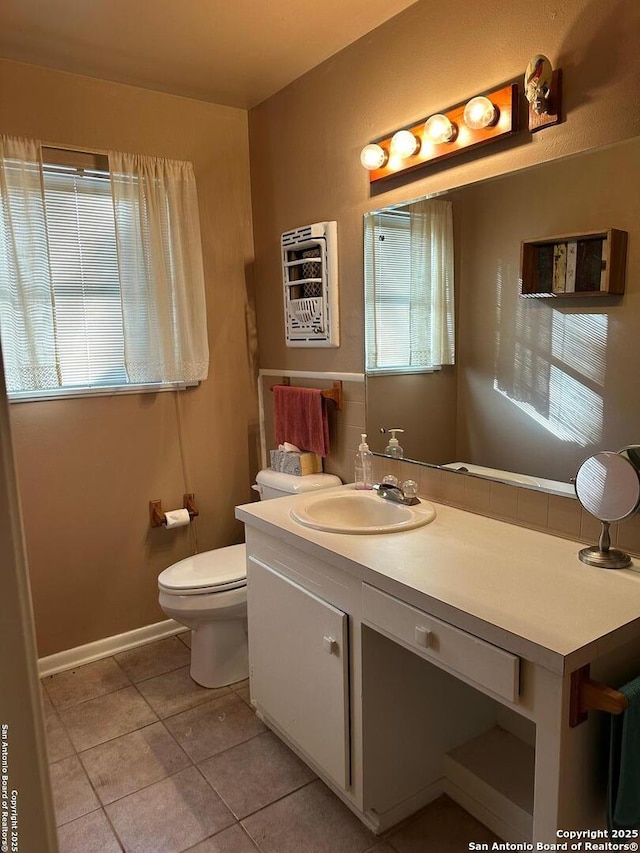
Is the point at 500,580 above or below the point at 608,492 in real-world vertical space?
below

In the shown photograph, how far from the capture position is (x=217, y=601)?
2.34m

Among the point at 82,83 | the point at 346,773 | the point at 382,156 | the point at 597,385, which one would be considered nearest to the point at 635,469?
the point at 597,385

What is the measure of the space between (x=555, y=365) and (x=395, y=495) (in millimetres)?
721

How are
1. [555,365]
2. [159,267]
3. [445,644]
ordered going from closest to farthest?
[445,644]
[555,365]
[159,267]

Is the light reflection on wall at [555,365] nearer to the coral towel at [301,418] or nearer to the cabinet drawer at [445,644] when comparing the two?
the cabinet drawer at [445,644]

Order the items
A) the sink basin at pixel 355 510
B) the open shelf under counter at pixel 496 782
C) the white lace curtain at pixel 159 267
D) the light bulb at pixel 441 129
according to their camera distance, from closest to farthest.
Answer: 1. the open shelf under counter at pixel 496 782
2. the light bulb at pixel 441 129
3. the sink basin at pixel 355 510
4. the white lace curtain at pixel 159 267

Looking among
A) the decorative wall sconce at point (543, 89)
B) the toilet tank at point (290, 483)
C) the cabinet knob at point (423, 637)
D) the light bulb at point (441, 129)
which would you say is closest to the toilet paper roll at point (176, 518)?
the toilet tank at point (290, 483)

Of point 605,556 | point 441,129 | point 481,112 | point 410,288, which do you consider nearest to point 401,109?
point 441,129

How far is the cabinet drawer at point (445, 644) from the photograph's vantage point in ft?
4.00

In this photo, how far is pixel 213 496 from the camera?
2988 millimetres

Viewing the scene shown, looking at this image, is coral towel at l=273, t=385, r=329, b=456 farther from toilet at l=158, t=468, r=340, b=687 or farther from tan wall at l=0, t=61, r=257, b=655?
tan wall at l=0, t=61, r=257, b=655

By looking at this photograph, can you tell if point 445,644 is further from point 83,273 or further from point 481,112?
point 83,273

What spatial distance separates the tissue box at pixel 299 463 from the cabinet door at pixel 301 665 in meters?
0.63

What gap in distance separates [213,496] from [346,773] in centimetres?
155
